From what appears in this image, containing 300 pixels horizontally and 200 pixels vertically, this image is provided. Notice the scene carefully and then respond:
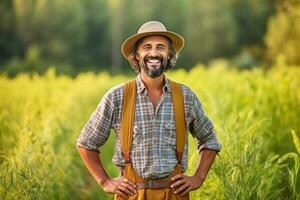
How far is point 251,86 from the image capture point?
909 cm

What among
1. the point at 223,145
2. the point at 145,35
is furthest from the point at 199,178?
the point at 223,145

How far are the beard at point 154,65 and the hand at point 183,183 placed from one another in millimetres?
636

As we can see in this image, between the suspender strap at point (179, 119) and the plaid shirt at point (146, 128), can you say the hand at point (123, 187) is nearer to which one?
the plaid shirt at point (146, 128)

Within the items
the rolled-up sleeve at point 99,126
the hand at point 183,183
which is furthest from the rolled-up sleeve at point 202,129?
Answer: the rolled-up sleeve at point 99,126

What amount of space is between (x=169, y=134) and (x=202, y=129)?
0.30 m

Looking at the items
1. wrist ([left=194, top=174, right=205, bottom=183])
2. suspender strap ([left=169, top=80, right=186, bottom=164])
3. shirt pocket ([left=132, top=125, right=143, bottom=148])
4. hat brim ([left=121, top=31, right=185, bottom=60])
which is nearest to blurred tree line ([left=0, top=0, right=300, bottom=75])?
hat brim ([left=121, top=31, right=185, bottom=60])

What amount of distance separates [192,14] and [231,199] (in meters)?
65.4

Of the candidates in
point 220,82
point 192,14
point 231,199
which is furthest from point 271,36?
point 231,199

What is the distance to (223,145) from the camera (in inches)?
228

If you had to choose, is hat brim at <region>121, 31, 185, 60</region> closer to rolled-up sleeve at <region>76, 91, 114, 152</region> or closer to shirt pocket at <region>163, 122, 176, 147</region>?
rolled-up sleeve at <region>76, 91, 114, 152</region>

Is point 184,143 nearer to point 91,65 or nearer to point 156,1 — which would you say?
point 91,65

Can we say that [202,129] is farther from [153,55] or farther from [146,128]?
[153,55]

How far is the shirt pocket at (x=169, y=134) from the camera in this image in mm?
4207

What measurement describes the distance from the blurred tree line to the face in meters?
45.9
